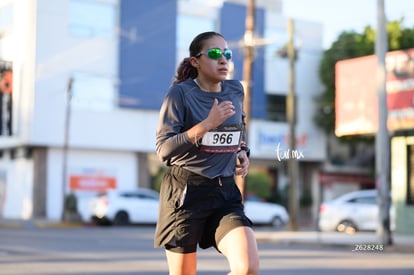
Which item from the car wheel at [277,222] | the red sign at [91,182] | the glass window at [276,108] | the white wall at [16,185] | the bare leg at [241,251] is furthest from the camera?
the glass window at [276,108]

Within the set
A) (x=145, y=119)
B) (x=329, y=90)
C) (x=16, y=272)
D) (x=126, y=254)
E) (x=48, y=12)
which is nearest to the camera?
(x=16, y=272)

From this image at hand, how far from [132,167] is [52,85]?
969 cm

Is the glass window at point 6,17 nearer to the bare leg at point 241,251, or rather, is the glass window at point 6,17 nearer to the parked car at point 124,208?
the bare leg at point 241,251

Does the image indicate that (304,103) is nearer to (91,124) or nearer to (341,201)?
(91,124)

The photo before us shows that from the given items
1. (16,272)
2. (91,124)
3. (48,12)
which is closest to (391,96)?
(48,12)

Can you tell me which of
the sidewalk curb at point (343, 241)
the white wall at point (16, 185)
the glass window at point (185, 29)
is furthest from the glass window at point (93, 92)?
the sidewalk curb at point (343, 241)

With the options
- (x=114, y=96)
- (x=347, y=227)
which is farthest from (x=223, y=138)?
(x=114, y=96)

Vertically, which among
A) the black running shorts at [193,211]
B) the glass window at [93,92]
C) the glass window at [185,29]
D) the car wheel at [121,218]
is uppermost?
the glass window at [185,29]

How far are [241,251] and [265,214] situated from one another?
82.4 feet

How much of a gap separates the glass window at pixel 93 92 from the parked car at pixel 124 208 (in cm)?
384

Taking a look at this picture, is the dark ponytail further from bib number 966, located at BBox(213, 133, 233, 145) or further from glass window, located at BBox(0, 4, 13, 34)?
glass window, located at BBox(0, 4, 13, 34)

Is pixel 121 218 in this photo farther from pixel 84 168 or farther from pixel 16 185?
pixel 16 185

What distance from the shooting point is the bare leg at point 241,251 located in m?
3.85

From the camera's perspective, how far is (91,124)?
99.1 ft
